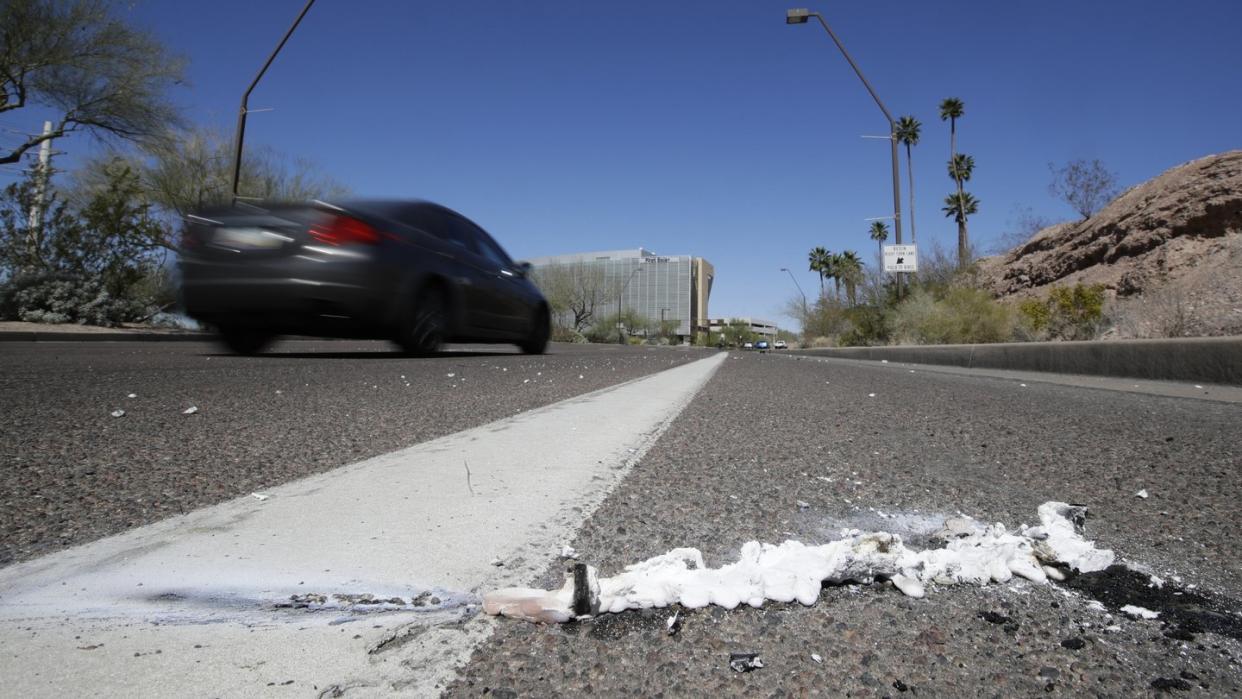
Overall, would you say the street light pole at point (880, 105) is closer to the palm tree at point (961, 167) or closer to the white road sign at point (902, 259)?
the white road sign at point (902, 259)

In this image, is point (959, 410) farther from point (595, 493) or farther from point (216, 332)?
point (216, 332)

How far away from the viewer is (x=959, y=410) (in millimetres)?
3801

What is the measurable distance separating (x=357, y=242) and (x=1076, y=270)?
18.9m

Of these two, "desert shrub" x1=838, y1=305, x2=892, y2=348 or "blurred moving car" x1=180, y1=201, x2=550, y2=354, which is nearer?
"blurred moving car" x1=180, y1=201, x2=550, y2=354

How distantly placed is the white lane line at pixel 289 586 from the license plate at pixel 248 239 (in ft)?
15.7

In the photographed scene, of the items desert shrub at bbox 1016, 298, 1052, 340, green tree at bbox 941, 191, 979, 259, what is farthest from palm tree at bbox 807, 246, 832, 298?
desert shrub at bbox 1016, 298, 1052, 340

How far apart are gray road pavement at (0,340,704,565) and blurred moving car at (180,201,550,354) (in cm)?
98

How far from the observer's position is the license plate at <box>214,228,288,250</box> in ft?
18.4

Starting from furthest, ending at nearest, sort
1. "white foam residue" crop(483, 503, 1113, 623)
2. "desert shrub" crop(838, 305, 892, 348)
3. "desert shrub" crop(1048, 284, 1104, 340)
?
"desert shrub" crop(838, 305, 892, 348) → "desert shrub" crop(1048, 284, 1104, 340) → "white foam residue" crop(483, 503, 1113, 623)

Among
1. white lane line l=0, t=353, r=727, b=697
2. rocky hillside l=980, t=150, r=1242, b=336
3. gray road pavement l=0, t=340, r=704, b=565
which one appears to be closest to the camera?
white lane line l=0, t=353, r=727, b=697

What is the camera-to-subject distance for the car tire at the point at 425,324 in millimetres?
6719

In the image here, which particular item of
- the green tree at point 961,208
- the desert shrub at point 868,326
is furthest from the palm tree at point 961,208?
the desert shrub at point 868,326

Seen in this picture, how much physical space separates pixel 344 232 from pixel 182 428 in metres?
3.83

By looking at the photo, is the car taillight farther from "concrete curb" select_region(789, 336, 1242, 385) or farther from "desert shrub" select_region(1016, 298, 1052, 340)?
"desert shrub" select_region(1016, 298, 1052, 340)
